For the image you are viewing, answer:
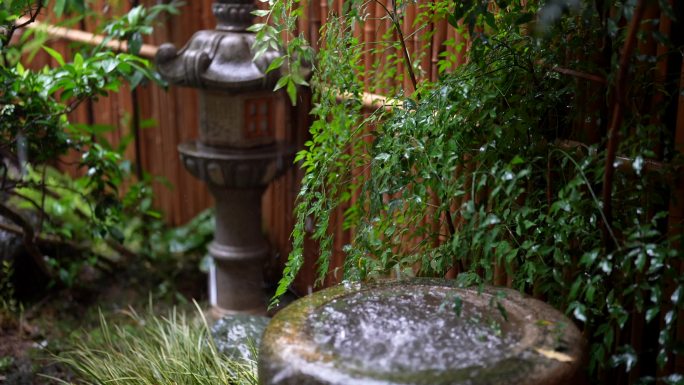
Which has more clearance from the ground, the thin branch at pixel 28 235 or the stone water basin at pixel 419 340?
the stone water basin at pixel 419 340

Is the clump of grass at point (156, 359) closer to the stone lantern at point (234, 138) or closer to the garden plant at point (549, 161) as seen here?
the stone lantern at point (234, 138)

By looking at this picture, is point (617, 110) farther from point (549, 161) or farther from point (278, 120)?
point (278, 120)

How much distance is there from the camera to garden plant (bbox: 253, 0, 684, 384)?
2.15 metres

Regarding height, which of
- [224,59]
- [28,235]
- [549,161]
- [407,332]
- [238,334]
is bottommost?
[238,334]

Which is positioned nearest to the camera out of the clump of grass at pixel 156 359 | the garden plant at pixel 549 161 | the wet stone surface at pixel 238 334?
the garden plant at pixel 549 161

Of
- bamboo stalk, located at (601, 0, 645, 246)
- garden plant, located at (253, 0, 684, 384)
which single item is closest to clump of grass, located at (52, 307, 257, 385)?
garden plant, located at (253, 0, 684, 384)

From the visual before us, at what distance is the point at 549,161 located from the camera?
2.43m

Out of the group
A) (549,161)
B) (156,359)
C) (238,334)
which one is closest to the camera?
(549,161)

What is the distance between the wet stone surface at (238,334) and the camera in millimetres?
3537

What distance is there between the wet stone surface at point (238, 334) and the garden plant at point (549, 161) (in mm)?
843

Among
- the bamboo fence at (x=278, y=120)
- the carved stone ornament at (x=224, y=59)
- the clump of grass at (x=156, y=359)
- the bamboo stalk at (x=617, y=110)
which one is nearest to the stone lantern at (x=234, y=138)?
the carved stone ornament at (x=224, y=59)

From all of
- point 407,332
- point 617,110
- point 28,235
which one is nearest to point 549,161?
point 617,110

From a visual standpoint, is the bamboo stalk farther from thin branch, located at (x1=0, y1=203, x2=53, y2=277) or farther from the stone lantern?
thin branch, located at (x1=0, y1=203, x2=53, y2=277)

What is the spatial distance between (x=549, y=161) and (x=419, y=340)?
0.76 m
